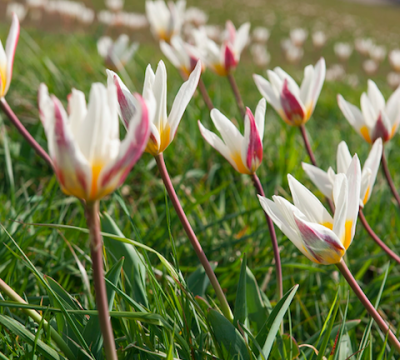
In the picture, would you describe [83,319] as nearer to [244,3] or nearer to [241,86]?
[241,86]

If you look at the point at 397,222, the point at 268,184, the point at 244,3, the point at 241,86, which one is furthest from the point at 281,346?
the point at 244,3

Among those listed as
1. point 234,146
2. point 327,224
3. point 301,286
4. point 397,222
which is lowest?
point 301,286

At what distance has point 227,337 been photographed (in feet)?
2.75

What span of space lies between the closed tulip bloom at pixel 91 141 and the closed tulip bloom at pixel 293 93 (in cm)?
81

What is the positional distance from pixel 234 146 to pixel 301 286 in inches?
29.2

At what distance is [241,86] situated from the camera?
16.9 ft

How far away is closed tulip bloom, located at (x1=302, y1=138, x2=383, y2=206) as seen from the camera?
0.96m

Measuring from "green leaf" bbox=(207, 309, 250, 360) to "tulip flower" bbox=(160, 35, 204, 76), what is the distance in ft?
3.74

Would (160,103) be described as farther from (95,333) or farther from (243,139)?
(95,333)

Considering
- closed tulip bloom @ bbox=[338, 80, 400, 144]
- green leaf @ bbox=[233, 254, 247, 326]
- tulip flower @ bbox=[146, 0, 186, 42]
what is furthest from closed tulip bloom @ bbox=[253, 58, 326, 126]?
tulip flower @ bbox=[146, 0, 186, 42]

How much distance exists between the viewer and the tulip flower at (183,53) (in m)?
1.68

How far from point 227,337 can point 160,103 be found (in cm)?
50

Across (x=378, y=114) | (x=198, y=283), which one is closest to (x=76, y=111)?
(x=198, y=283)

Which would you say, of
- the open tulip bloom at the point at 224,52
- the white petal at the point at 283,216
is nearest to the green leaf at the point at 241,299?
the white petal at the point at 283,216
